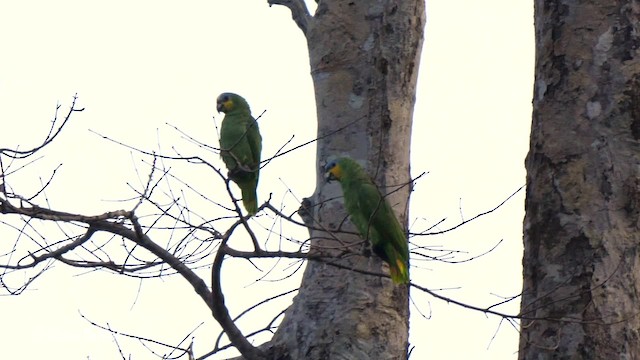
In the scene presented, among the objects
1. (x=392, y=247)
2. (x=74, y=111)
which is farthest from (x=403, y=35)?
(x=74, y=111)

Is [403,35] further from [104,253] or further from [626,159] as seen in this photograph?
[104,253]

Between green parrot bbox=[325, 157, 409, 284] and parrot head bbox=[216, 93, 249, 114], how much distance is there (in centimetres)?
233

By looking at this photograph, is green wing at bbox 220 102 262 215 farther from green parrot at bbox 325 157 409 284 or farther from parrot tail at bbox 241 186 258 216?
green parrot at bbox 325 157 409 284

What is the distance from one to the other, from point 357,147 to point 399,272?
0.75m

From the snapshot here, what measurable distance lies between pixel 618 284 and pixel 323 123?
1989 millimetres

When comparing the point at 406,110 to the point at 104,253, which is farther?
the point at 406,110

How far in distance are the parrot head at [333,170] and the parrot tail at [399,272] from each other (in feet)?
1.83

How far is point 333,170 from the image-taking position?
17.0 ft

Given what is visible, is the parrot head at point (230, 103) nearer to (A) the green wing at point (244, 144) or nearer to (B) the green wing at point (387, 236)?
(A) the green wing at point (244, 144)

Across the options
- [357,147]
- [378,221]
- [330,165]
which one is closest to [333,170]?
[330,165]

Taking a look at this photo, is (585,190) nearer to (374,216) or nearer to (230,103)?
(374,216)

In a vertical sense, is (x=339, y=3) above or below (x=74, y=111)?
above

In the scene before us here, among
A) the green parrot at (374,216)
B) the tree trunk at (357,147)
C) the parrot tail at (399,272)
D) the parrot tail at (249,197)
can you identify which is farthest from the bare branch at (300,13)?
the parrot tail at (399,272)

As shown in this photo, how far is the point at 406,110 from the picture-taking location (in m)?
5.45
